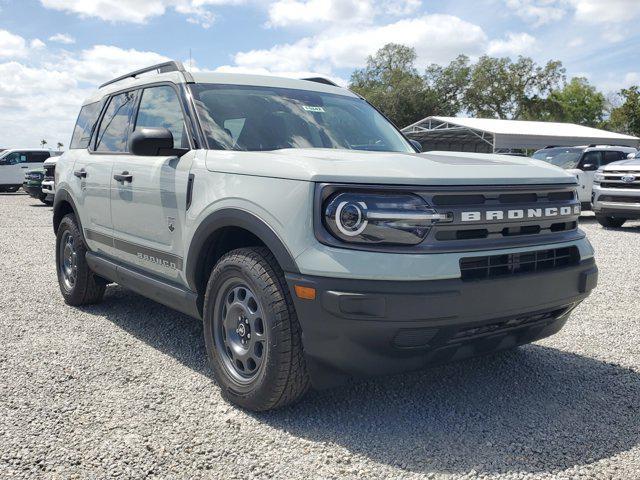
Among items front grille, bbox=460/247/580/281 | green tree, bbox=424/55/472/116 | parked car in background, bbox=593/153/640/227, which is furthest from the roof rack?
green tree, bbox=424/55/472/116

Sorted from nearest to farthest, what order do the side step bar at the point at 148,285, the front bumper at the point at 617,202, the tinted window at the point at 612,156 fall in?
the side step bar at the point at 148,285 < the front bumper at the point at 617,202 < the tinted window at the point at 612,156

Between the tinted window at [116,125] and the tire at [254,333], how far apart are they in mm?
1818

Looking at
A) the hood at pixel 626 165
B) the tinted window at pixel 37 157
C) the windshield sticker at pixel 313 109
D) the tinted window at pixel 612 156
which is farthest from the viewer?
the tinted window at pixel 37 157

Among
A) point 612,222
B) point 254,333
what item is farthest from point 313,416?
point 612,222

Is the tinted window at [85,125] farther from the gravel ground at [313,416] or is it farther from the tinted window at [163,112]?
the gravel ground at [313,416]

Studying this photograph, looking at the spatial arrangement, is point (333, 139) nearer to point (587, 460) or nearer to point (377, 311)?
point (377, 311)

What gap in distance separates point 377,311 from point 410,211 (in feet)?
1.55

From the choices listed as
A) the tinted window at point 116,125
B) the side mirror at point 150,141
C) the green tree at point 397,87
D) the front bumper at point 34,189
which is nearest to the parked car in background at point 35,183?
the front bumper at point 34,189

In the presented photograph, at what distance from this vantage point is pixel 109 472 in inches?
106

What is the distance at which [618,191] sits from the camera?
40.9ft

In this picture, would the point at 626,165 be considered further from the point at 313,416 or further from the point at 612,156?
the point at 313,416

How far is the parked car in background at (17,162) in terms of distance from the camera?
2630 centimetres

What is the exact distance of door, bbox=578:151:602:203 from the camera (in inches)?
603

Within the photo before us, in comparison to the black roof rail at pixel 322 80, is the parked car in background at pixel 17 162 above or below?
below
